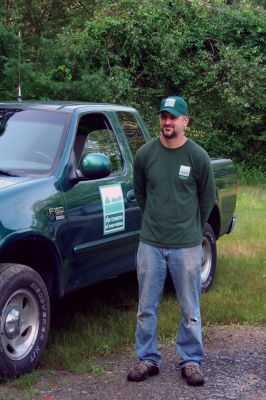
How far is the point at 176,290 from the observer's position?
14.4 feet

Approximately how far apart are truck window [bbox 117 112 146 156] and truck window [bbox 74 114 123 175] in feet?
0.84

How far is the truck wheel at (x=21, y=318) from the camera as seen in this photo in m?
4.10

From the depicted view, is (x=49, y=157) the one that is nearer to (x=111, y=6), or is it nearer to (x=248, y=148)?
(x=111, y=6)

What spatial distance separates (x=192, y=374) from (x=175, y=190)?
123cm

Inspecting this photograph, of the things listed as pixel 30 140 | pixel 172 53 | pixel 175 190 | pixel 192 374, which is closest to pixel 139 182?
pixel 175 190

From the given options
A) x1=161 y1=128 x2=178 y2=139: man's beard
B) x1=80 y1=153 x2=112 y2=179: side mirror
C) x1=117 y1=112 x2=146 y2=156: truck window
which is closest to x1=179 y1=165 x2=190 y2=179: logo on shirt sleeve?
x1=161 y1=128 x2=178 y2=139: man's beard

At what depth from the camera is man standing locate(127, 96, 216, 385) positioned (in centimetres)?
419

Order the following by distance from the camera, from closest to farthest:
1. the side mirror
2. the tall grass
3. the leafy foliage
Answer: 1. the side mirror
2. the tall grass
3. the leafy foliage

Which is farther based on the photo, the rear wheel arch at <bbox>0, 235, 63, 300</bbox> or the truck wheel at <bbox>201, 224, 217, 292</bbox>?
the truck wheel at <bbox>201, 224, 217, 292</bbox>

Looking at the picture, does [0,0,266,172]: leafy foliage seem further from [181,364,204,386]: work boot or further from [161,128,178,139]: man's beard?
[181,364,204,386]: work boot

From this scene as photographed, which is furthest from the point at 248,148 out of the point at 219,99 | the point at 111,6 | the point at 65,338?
the point at 65,338

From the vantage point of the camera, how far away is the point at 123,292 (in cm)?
666

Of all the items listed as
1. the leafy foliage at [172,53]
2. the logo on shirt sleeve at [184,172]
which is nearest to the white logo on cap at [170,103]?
the logo on shirt sleeve at [184,172]

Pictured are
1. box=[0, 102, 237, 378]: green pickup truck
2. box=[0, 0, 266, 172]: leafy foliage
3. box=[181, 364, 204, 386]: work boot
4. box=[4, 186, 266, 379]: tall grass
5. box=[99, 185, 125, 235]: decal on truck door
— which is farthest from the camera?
box=[0, 0, 266, 172]: leafy foliage
